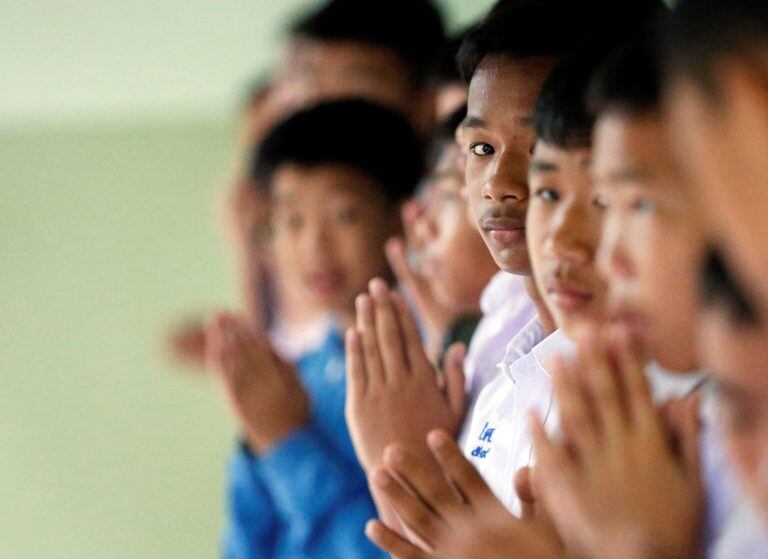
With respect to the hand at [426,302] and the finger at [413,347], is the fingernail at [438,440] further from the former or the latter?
the hand at [426,302]

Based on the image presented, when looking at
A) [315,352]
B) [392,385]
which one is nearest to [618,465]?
[392,385]

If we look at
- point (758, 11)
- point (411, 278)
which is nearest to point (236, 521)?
point (411, 278)

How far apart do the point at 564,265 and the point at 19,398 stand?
→ 81.4 inches

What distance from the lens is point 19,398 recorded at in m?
2.39

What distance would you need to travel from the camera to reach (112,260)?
248cm

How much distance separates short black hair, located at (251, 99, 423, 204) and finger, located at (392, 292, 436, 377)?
0.39 metres

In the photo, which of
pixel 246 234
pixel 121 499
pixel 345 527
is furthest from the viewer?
pixel 121 499

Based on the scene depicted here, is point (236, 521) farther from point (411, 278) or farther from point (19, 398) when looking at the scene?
point (19, 398)

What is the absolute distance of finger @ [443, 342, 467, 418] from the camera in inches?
26.7

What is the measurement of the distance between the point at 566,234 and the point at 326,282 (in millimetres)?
563

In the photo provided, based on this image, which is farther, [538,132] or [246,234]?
[246,234]

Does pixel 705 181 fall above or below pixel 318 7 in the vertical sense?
below

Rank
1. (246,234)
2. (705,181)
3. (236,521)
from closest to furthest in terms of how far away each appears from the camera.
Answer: (705,181), (236,521), (246,234)

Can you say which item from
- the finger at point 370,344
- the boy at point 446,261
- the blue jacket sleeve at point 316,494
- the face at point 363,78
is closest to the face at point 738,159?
the finger at point 370,344
